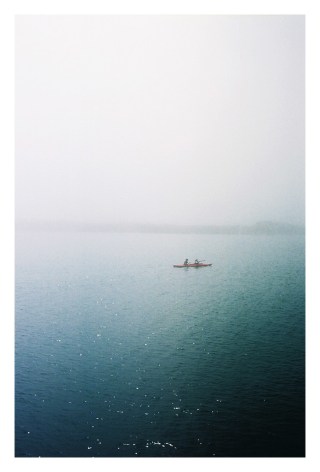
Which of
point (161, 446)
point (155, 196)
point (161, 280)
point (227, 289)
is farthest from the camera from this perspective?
point (161, 280)

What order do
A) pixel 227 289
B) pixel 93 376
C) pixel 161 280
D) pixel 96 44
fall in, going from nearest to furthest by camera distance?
1. pixel 96 44
2. pixel 93 376
3. pixel 227 289
4. pixel 161 280

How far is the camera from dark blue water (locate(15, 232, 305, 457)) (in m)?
8.46

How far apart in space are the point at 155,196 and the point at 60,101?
4.65 metres

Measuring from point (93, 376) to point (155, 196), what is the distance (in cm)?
670

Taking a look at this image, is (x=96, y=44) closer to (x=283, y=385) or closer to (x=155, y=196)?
(x=155, y=196)

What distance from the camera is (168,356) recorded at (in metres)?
11.2

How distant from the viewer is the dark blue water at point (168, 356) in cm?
846

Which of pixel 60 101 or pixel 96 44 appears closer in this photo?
pixel 96 44

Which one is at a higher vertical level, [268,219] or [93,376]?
[268,219]
